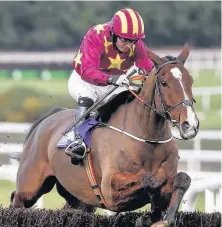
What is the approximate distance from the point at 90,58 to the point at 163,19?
1072 inches

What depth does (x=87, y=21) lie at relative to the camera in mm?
30516

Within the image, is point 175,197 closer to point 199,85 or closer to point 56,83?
point 199,85

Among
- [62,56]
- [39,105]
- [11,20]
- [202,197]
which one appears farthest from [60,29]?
[202,197]

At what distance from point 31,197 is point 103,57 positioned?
146cm

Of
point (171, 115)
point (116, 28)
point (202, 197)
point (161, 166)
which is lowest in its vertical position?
point (202, 197)

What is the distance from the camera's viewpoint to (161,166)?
6449mm

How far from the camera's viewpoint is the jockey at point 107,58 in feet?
21.7

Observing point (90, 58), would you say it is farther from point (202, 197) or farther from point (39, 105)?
point (39, 105)

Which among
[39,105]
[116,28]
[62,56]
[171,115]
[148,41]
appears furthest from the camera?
[148,41]

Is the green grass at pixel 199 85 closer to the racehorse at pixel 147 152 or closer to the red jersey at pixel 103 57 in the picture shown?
the red jersey at pixel 103 57

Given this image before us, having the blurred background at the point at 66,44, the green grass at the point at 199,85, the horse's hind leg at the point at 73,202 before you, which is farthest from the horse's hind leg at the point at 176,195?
the green grass at the point at 199,85

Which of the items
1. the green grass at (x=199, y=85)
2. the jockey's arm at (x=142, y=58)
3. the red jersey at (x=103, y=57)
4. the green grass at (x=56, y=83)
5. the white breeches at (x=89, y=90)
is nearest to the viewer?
the red jersey at (x=103, y=57)

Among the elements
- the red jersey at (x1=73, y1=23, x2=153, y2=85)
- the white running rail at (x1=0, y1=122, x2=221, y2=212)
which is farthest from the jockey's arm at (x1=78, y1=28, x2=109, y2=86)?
the white running rail at (x1=0, y1=122, x2=221, y2=212)

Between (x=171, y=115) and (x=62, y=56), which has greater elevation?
(x=171, y=115)
